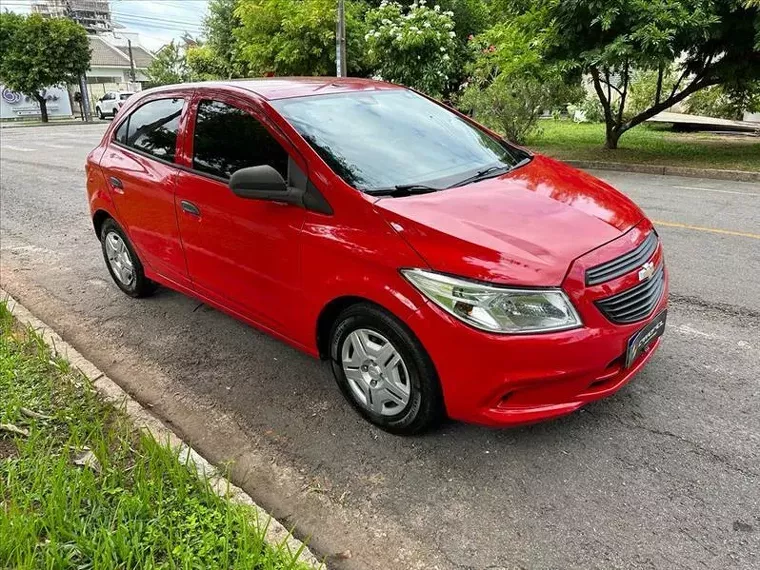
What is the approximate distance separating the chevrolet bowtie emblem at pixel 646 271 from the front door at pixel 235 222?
5.36 ft

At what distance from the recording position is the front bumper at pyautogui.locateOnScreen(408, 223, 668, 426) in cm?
240

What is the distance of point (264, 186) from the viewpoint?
2.93 metres

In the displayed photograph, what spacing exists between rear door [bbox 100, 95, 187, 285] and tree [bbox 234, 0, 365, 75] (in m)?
18.3

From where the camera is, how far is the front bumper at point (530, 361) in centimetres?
240

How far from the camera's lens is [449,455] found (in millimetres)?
2797

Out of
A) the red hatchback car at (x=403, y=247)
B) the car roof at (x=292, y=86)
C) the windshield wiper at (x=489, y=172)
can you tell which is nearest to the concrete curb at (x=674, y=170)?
the red hatchback car at (x=403, y=247)

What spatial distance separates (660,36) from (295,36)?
15.1 metres

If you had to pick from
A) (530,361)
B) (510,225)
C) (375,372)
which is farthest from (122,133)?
(530,361)

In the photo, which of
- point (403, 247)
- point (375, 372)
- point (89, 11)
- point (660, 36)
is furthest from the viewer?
point (89, 11)

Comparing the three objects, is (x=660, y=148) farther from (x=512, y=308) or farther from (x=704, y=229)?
(x=512, y=308)

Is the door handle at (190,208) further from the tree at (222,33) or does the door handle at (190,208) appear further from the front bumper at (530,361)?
the tree at (222,33)

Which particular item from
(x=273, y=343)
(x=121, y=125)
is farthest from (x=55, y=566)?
(x=121, y=125)

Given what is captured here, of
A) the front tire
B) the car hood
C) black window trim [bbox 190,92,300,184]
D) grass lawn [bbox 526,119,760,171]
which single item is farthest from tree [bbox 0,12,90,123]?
the car hood

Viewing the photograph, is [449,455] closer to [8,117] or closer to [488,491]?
[488,491]
